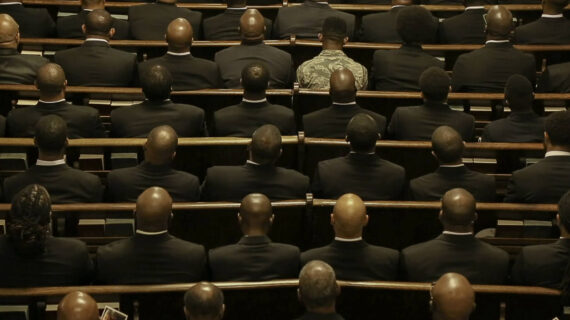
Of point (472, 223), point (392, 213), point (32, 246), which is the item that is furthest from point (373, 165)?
point (32, 246)

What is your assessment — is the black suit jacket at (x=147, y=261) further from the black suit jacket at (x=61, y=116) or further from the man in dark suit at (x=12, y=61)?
the man in dark suit at (x=12, y=61)

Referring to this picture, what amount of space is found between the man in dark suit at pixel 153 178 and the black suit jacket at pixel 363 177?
0.57 meters

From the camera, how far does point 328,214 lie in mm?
4445

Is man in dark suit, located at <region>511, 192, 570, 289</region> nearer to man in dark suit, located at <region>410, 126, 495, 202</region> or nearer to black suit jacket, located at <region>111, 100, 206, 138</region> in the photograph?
man in dark suit, located at <region>410, 126, 495, 202</region>

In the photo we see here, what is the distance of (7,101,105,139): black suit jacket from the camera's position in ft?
16.6

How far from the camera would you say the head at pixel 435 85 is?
5094 millimetres

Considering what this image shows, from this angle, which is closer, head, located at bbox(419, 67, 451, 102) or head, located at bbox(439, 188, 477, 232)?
head, located at bbox(439, 188, 477, 232)

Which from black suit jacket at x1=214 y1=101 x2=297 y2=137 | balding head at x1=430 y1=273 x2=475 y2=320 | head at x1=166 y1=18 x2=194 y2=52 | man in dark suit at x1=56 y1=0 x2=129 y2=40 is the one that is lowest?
balding head at x1=430 y1=273 x2=475 y2=320

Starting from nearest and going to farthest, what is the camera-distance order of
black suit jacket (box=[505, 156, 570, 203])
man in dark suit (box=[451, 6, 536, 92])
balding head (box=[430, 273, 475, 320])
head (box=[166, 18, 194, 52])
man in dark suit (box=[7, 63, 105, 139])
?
1. balding head (box=[430, 273, 475, 320])
2. black suit jacket (box=[505, 156, 570, 203])
3. man in dark suit (box=[7, 63, 105, 139])
4. head (box=[166, 18, 194, 52])
5. man in dark suit (box=[451, 6, 536, 92])

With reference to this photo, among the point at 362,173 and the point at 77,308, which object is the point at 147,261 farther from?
the point at 362,173

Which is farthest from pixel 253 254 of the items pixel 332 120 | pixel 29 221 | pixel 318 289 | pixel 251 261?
pixel 332 120

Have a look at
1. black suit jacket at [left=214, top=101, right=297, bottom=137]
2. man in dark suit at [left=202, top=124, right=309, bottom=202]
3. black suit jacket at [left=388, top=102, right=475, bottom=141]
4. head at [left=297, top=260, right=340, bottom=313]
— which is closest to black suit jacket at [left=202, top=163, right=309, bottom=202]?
man in dark suit at [left=202, top=124, right=309, bottom=202]

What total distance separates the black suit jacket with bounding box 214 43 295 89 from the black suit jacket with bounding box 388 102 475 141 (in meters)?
0.81

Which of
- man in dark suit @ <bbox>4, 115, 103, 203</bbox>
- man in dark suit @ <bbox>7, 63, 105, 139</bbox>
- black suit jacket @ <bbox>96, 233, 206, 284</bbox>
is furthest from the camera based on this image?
man in dark suit @ <bbox>7, 63, 105, 139</bbox>
